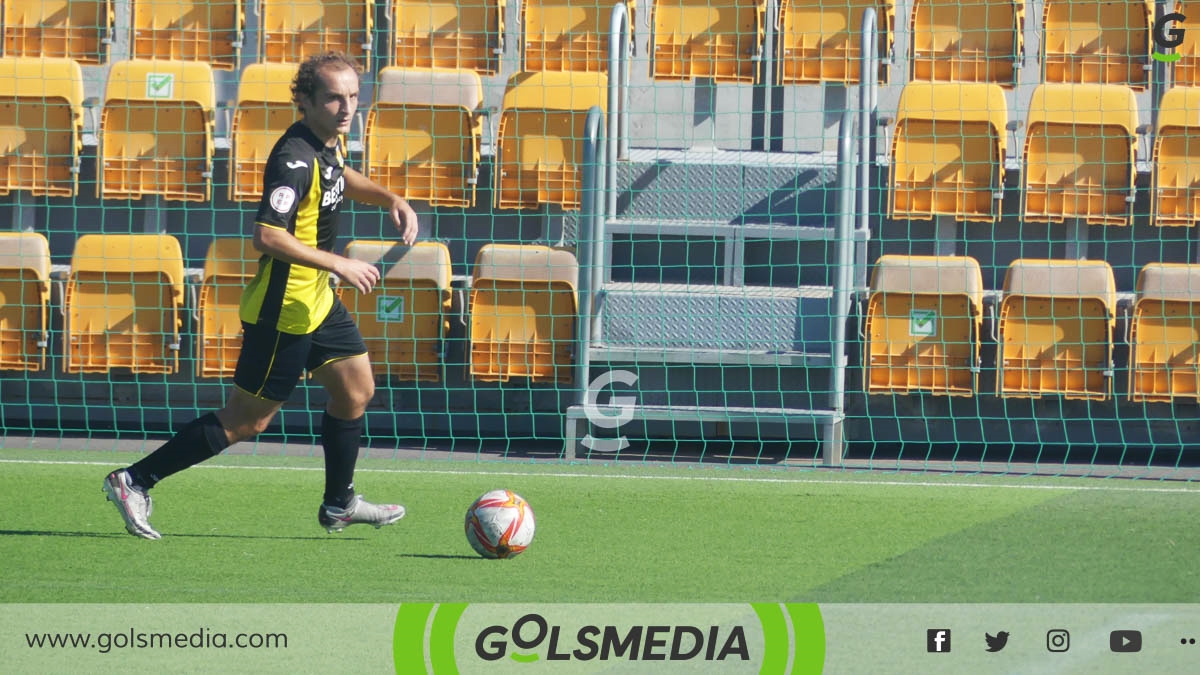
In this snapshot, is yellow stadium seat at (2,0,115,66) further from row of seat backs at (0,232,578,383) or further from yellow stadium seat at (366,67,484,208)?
yellow stadium seat at (366,67,484,208)

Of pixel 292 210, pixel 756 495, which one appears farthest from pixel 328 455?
pixel 756 495

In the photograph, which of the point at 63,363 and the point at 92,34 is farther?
the point at 92,34

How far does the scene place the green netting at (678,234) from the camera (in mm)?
7984

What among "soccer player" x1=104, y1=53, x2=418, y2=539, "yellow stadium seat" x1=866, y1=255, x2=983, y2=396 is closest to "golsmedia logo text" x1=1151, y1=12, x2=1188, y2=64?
"yellow stadium seat" x1=866, y1=255, x2=983, y2=396

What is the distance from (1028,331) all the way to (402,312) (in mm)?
3383

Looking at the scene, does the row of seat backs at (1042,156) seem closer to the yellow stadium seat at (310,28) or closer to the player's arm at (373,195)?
the yellow stadium seat at (310,28)

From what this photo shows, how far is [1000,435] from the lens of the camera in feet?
27.3

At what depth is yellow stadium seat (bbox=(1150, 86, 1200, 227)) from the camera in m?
8.15

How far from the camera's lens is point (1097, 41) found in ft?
29.5

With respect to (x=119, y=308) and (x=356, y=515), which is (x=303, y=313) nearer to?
(x=356, y=515)

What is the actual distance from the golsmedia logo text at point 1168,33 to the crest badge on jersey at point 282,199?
6.01 m

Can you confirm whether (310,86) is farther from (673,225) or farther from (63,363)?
(63,363)

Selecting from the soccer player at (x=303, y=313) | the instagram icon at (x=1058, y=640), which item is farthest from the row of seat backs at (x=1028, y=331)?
the instagram icon at (x=1058, y=640)

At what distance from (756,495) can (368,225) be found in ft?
12.2
